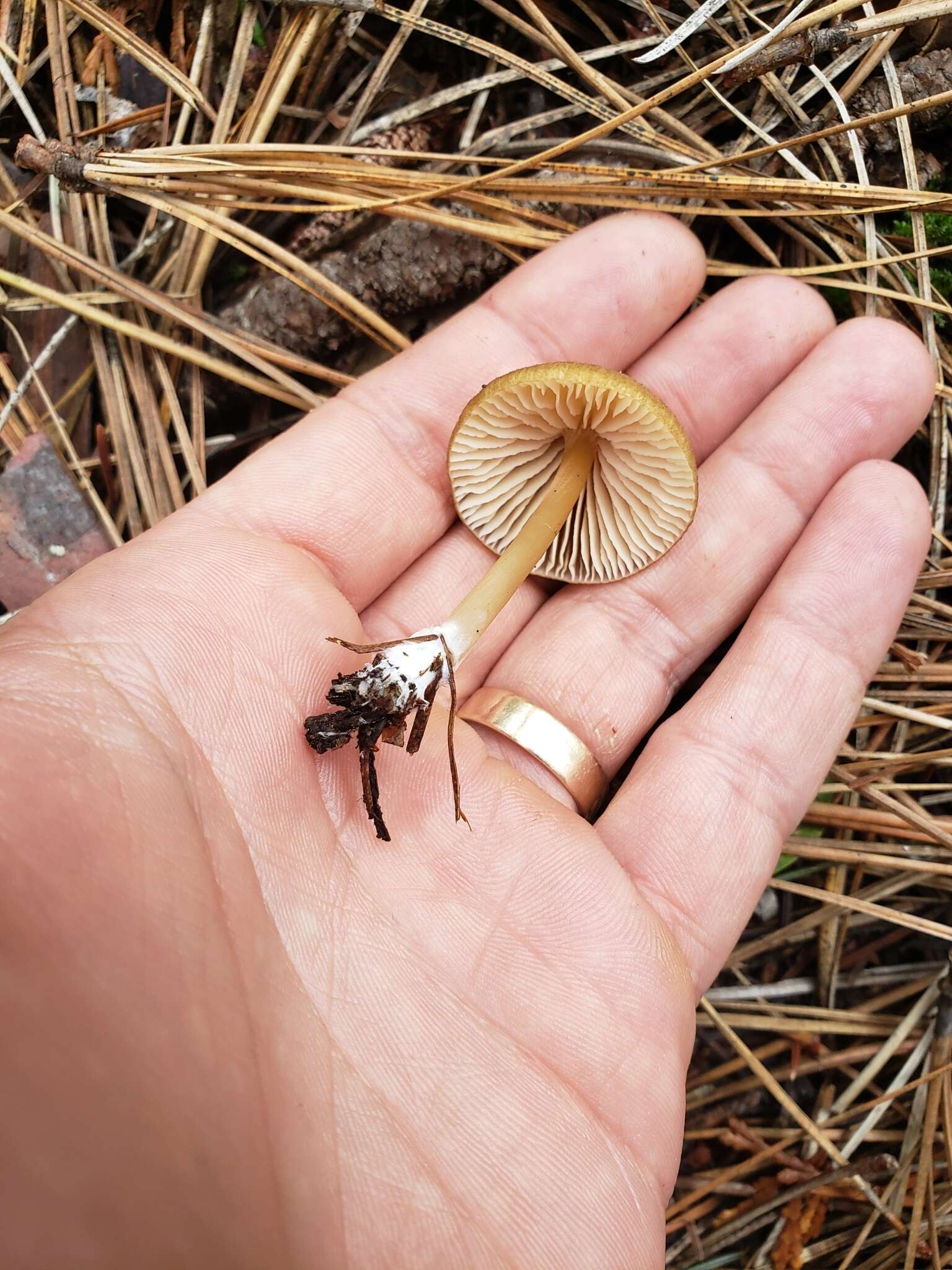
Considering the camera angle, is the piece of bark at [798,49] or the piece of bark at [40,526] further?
the piece of bark at [40,526]

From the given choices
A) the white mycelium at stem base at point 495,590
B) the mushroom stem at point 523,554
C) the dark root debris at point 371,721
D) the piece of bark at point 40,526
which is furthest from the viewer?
the piece of bark at point 40,526

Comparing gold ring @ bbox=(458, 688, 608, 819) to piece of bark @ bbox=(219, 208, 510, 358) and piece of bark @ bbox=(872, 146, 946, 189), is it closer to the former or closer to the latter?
piece of bark @ bbox=(219, 208, 510, 358)

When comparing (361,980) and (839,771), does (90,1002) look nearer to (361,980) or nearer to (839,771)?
(361,980)

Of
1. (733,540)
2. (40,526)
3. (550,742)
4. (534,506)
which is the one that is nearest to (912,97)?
(733,540)

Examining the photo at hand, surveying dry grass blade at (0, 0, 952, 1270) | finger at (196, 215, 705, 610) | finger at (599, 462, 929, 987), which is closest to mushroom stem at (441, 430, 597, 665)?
finger at (196, 215, 705, 610)

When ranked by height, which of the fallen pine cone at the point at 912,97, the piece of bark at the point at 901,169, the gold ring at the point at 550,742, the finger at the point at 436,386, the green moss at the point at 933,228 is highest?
the fallen pine cone at the point at 912,97

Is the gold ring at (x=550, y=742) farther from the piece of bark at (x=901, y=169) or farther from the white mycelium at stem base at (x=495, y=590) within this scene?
the piece of bark at (x=901, y=169)

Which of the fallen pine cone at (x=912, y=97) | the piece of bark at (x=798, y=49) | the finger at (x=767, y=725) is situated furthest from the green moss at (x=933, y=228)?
the finger at (x=767, y=725)
